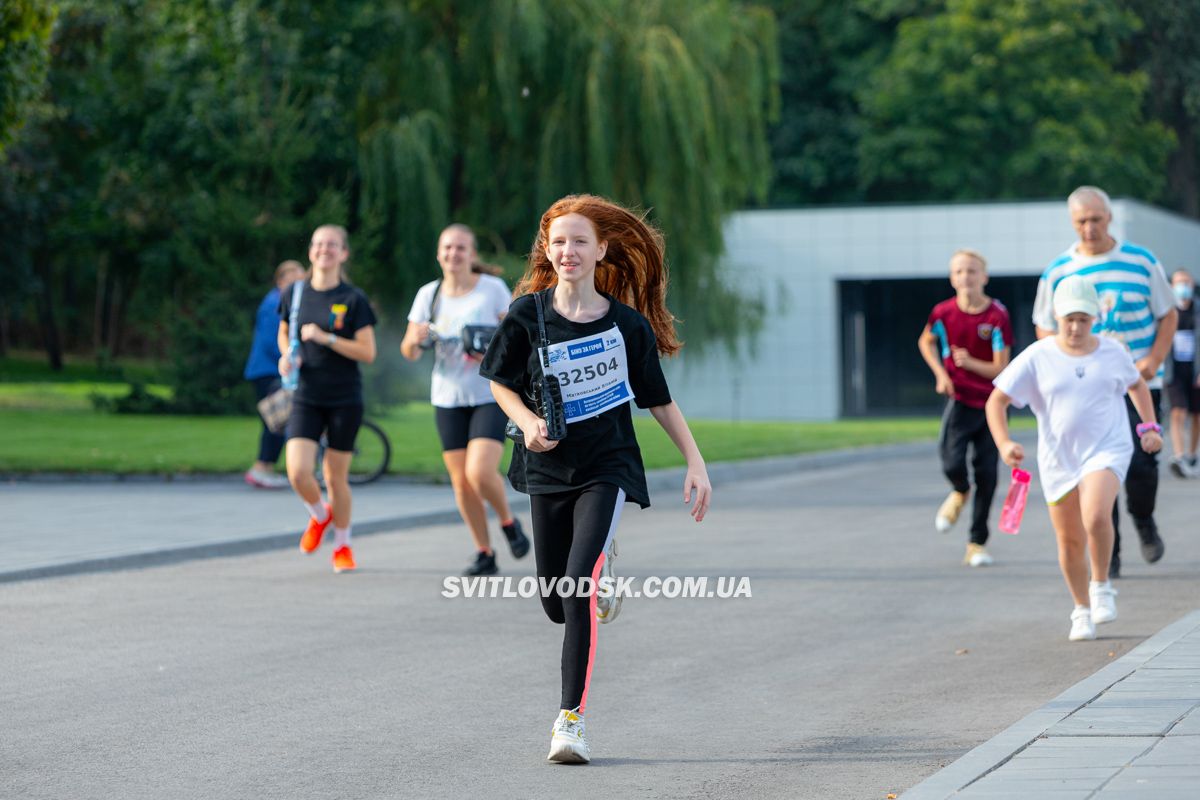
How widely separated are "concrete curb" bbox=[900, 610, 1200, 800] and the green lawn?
11.5 metres

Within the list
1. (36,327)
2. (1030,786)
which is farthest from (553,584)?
(36,327)

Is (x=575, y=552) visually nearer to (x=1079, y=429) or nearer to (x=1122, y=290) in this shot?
(x=1079, y=429)

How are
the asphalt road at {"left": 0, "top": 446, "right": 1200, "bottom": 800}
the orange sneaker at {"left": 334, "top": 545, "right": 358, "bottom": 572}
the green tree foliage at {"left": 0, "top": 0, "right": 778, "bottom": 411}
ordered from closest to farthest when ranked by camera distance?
the asphalt road at {"left": 0, "top": 446, "right": 1200, "bottom": 800} → the orange sneaker at {"left": 334, "top": 545, "right": 358, "bottom": 572} → the green tree foliage at {"left": 0, "top": 0, "right": 778, "bottom": 411}

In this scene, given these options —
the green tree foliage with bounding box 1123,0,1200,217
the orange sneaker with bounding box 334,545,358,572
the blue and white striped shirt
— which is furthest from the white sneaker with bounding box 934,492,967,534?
the green tree foliage with bounding box 1123,0,1200,217

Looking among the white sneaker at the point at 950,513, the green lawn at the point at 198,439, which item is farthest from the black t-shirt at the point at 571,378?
the green lawn at the point at 198,439

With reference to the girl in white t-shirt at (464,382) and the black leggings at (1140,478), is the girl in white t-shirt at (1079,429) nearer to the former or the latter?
the black leggings at (1140,478)

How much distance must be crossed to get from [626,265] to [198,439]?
16.4m

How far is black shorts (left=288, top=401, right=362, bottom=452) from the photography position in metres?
10.8

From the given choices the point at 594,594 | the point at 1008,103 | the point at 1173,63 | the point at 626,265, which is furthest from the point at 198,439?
the point at 1173,63

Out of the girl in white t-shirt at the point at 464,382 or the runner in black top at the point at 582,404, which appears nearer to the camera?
the runner in black top at the point at 582,404

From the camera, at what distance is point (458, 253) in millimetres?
10641

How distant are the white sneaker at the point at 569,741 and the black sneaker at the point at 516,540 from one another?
5.16 m

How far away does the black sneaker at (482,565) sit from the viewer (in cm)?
1084

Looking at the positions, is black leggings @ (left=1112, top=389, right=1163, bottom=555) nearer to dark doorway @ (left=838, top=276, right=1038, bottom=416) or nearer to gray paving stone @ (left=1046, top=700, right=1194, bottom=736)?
gray paving stone @ (left=1046, top=700, right=1194, bottom=736)
